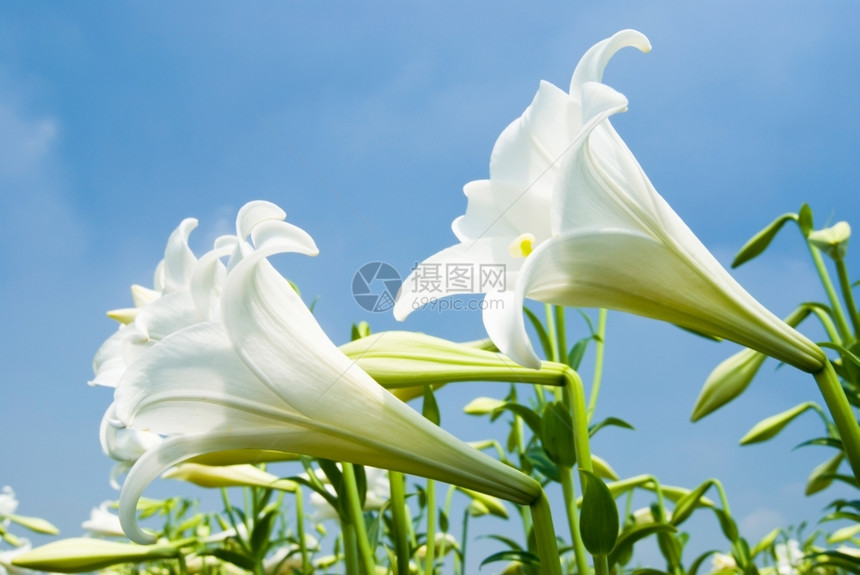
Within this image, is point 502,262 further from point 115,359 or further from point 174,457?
point 115,359

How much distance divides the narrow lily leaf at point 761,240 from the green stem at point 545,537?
87cm

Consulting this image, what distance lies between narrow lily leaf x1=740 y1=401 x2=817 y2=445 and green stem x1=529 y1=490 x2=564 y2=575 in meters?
0.74

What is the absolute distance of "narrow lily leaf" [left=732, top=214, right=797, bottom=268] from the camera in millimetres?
1265

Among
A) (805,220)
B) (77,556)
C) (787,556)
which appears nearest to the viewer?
(77,556)

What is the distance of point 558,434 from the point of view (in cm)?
80

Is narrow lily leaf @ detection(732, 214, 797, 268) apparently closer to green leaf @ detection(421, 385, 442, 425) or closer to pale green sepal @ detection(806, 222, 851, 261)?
pale green sepal @ detection(806, 222, 851, 261)

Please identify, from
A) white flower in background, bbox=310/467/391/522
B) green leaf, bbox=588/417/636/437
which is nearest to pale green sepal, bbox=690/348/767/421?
green leaf, bbox=588/417/636/437

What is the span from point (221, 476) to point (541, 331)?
21.9 inches

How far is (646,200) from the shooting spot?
59 cm

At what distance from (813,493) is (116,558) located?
130cm

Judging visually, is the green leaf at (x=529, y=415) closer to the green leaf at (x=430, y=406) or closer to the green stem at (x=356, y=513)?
the green leaf at (x=430, y=406)

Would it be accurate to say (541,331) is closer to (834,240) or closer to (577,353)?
(577,353)

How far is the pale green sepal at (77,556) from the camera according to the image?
1.13 m

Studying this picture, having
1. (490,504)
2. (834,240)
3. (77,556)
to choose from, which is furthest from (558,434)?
(77,556)
